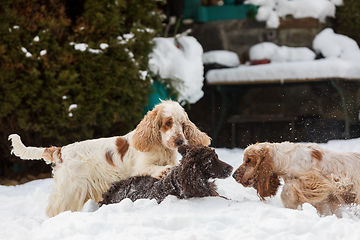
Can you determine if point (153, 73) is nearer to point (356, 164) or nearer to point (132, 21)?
point (132, 21)

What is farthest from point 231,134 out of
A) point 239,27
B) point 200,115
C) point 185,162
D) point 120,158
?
point 185,162

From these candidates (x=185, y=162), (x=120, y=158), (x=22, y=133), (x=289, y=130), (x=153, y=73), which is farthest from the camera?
(x=289, y=130)

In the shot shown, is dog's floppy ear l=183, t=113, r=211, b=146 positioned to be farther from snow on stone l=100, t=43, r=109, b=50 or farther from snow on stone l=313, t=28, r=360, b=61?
snow on stone l=313, t=28, r=360, b=61

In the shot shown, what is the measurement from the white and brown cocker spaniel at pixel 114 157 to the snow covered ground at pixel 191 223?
2.02 feet

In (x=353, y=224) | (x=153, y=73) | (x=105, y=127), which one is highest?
(x=353, y=224)

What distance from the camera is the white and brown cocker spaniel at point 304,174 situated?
387 cm

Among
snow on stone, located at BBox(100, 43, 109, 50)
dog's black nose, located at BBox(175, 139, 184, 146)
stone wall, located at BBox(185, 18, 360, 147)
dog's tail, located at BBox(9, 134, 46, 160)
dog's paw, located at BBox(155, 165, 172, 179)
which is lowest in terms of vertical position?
stone wall, located at BBox(185, 18, 360, 147)

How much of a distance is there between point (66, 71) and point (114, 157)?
7.56ft

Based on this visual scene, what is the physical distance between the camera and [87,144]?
15.5 ft

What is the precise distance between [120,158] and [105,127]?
8.17ft

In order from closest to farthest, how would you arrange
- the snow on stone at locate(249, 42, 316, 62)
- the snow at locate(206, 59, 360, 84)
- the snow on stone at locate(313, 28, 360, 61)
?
the snow at locate(206, 59, 360, 84), the snow on stone at locate(313, 28, 360, 61), the snow on stone at locate(249, 42, 316, 62)

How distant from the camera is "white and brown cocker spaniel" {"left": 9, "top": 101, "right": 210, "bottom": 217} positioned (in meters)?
4.43

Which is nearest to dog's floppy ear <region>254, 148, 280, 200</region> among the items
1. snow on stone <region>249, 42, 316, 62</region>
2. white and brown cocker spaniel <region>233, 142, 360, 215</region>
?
white and brown cocker spaniel <region>233, 142, 360, 215</region>

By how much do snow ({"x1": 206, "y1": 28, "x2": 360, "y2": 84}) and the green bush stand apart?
8.95 ft
